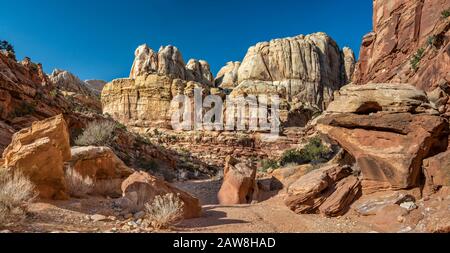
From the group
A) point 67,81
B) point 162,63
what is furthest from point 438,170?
point 67,81

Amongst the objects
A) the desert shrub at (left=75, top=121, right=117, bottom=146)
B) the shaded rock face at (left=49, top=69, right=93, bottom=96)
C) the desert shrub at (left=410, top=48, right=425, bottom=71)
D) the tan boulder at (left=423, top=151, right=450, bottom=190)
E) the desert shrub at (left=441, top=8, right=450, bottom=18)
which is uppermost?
the shaded rock face at (left=49, top=69, right=93, bottom=96)

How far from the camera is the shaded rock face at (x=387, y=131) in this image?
8734 mm

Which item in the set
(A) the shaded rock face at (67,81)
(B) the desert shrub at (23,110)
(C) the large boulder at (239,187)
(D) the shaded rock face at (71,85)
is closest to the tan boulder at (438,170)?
(C) the large boulder at (239,187)

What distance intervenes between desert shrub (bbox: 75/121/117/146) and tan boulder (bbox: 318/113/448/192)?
43.1ft

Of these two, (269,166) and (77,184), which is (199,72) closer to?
(269,166)

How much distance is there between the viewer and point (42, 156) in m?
7.26

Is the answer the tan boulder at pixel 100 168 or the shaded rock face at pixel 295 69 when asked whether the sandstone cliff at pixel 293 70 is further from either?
the tan boulder at pixel 100 168

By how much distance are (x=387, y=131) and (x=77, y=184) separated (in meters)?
8.76

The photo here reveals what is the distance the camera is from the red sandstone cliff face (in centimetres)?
1361

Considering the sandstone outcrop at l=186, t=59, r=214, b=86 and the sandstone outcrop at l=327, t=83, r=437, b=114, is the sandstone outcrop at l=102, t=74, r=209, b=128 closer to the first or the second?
the sandstone outcrop at l=186, t=59, r=214, b=86

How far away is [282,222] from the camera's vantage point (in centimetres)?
792

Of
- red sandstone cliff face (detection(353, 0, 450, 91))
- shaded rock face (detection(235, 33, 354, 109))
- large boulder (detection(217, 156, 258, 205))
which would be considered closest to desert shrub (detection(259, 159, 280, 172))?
red sandstone cliff face (detection(353, 0, 450, 91))
